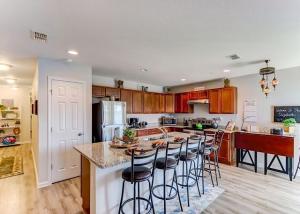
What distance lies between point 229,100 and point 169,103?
2333 mm

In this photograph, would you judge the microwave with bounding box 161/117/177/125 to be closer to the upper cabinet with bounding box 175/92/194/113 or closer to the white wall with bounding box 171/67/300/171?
the upper cabinet with bounding box 175/92/194/113

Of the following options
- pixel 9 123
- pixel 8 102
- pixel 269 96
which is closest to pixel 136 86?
pixel 269 96

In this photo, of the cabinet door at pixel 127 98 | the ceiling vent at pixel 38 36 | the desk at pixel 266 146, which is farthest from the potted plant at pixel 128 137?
the desk at pixel 266 146

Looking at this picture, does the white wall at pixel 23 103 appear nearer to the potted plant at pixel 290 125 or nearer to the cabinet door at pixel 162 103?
the cabinet door at pixel 162 103

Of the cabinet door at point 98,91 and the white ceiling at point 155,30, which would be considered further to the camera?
the cabinet door at point 98,91

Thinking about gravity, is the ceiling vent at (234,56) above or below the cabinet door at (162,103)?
above

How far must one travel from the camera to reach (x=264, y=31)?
2271 mm

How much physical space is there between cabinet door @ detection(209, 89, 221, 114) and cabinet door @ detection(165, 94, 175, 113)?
5.44ft

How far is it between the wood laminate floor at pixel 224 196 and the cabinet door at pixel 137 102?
2.78m

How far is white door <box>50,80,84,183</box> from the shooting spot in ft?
A: 11.7

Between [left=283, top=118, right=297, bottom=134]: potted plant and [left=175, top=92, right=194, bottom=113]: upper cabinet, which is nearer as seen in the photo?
[left=283, top=118, right=297, bottom=134]: potted plant

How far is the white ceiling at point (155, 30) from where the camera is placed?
173 cm

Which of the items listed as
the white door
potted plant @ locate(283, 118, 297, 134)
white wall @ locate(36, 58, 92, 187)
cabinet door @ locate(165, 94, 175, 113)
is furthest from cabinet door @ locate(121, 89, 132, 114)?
potted plant @ locate(283, 118, 297, 134)

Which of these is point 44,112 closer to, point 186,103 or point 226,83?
point 186,103
